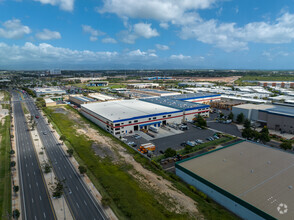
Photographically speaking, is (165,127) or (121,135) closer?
(121,135)

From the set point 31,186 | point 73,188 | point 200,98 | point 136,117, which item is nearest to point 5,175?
point 31,186

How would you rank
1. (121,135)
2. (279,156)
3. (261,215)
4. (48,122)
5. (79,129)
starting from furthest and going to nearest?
(48,122)
(79,129)
(121,135)
(279,156)
(261,215)

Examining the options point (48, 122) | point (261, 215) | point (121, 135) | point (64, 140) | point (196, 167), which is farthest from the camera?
point (48, 122)

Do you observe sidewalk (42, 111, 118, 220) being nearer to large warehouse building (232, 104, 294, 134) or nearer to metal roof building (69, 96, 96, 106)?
large warehouse building (232, 104, 294, 134)

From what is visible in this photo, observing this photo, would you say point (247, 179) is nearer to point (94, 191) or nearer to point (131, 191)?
point (131, 191)

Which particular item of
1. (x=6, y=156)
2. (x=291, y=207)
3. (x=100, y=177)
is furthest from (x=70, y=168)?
(x=291, y=207)

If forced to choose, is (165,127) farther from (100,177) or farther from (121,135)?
(100,177)
